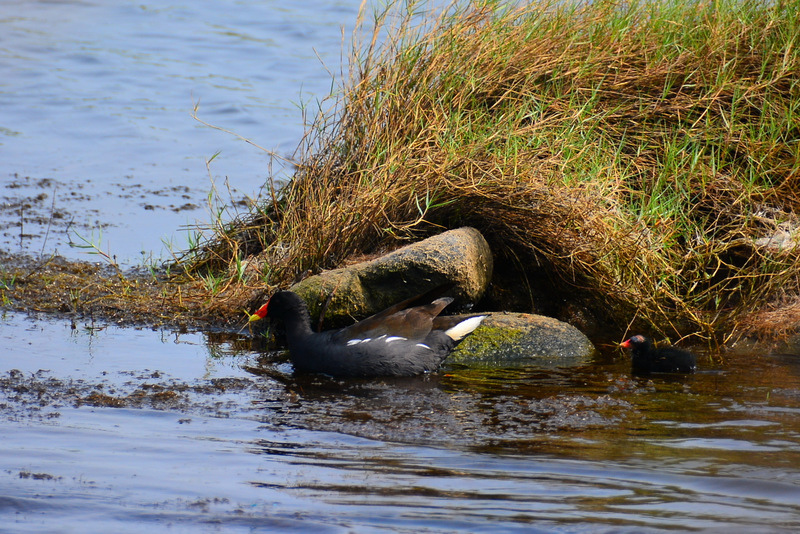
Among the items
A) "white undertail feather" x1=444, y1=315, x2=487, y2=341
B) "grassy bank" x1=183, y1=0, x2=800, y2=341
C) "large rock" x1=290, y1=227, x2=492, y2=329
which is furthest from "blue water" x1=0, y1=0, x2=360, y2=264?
"white undertail feather" x1=444, y1=315, x2=487, y2=341

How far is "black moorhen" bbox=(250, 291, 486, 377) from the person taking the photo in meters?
5.79

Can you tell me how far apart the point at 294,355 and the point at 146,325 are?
54.4 inches

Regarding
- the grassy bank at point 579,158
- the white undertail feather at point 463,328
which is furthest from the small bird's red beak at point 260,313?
the white undertail feather at point 463,328

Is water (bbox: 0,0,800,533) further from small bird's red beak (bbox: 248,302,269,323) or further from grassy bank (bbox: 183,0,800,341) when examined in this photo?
grassy bank (bbox: 183,0,800,341)

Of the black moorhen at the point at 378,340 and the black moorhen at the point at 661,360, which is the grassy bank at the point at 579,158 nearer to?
the black moorhen at the point at 661,360

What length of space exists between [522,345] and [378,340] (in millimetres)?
1000

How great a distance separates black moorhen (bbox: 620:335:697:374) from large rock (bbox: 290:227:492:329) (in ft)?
3.64

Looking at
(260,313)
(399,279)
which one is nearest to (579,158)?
(399,279)

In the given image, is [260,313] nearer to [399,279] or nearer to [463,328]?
[399,279]

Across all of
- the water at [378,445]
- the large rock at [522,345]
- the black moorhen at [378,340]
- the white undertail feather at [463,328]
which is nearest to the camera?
the water at [378,445]

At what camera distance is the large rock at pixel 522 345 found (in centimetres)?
617

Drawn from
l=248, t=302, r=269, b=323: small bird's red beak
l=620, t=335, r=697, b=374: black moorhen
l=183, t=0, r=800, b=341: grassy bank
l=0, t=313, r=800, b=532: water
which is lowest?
l=0, t=313, r=800, b=532: water

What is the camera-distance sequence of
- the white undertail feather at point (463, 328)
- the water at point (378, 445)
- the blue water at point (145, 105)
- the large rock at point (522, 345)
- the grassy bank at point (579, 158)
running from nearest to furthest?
the water at point (378, 445)
the white undertail feather at point (463, 328)
the large rock at point (522, 345)
the grassy bank at point (579, 158)
the blue water at point (145, 105)

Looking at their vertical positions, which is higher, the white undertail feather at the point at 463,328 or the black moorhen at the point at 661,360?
the white undertail feather at the point at 463,328
